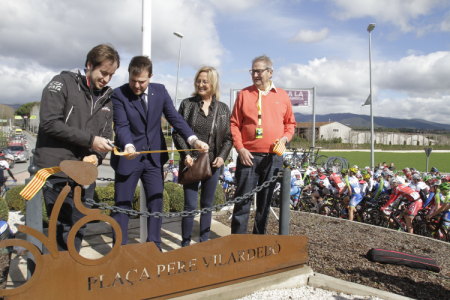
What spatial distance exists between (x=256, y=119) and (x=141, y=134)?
3.81 feet

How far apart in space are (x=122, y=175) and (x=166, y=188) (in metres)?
3.64

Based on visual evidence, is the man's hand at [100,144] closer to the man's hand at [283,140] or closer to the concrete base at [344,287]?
the man's hand at [283,140]

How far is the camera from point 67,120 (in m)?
2.32

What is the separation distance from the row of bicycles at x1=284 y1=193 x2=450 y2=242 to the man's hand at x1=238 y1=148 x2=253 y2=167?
16.5 ft

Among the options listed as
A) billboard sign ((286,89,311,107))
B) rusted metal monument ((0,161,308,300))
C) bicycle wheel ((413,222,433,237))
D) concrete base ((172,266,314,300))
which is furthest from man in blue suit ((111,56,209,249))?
billboard sign ((286,89,311,107))

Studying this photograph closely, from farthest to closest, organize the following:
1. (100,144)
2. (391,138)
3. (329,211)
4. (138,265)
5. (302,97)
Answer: (391,138) < (302,97) < (329,211) < (100,144) < (138,265)

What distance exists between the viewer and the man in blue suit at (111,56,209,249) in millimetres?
2732

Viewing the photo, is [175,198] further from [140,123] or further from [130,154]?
[130,154]

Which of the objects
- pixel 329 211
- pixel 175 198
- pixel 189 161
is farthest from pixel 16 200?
pixel 329 211

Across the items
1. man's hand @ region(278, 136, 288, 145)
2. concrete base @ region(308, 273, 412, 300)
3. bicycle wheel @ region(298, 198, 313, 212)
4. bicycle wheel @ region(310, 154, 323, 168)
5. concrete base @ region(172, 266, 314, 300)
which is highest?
man's hand @ region(278, 136, 288, 145)

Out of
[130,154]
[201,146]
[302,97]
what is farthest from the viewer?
[302,97]

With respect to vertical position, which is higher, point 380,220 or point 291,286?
point 291,286

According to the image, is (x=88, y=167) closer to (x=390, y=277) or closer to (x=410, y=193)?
(x=390, y=277)

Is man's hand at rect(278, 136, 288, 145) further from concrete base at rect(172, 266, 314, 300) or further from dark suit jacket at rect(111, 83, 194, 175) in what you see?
concrete base at rect(172, 266, 314, 300)
